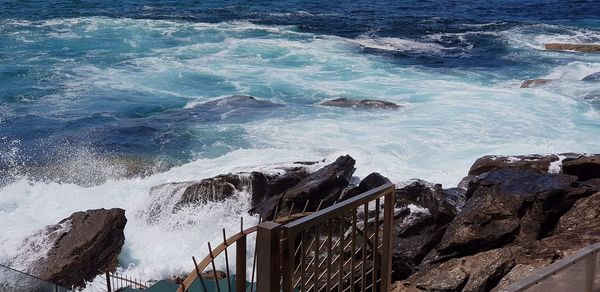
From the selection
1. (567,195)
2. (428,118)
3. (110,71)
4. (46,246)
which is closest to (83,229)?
(46,246)

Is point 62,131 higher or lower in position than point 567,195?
lower

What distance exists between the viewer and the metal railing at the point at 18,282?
171 inches

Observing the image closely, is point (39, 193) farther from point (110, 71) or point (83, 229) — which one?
point (110, 71)

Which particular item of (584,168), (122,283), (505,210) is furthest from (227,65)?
(505,210)

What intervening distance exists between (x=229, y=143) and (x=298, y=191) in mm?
4259

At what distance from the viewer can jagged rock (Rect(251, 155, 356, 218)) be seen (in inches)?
343

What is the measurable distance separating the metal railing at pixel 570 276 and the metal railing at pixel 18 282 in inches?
119

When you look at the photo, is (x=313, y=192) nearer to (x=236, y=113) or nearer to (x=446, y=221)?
(x=446, y=221)

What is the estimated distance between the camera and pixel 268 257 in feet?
8.16

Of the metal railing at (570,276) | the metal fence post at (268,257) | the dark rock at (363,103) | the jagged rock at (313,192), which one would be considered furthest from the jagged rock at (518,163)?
the metal fence post at (268,257)

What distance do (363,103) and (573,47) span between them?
1062cm

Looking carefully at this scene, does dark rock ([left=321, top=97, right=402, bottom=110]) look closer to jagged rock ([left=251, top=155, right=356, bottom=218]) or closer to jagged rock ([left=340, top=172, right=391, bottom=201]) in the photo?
jagged rock ([left=251, top=155, right=356, bottom=218])

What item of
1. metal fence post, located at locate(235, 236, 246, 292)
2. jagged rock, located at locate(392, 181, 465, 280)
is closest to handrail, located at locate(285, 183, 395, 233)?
metal fence post, located at locate(235, 236, 246, 292)

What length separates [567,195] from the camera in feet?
25.6
